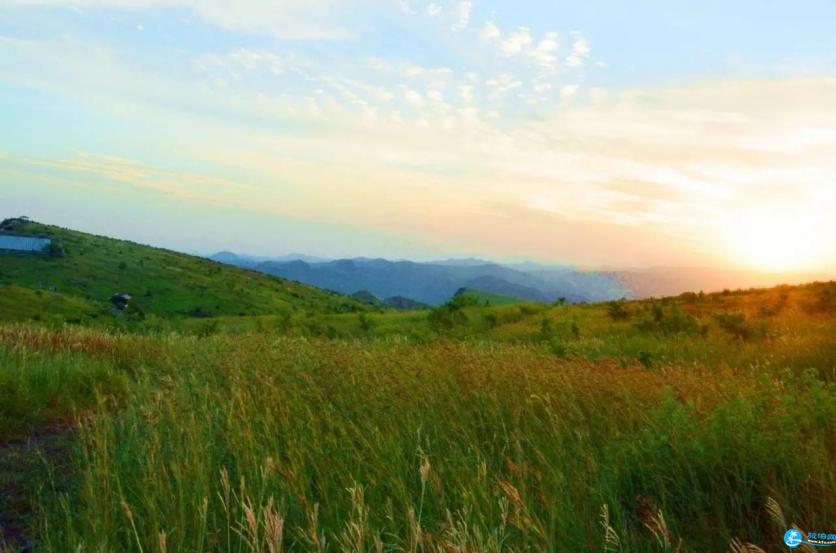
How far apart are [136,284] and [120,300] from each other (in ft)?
40.0

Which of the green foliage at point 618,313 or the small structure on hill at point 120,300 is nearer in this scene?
the green foliage at point 618,313

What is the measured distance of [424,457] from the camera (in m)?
3.57

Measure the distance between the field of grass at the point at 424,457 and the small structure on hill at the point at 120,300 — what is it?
7916 cm

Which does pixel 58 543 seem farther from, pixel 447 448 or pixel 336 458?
pixel 447 448

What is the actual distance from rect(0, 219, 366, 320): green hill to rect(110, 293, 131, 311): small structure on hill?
2.85ft

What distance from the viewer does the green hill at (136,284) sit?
81.2 metres

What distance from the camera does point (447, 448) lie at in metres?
5.36

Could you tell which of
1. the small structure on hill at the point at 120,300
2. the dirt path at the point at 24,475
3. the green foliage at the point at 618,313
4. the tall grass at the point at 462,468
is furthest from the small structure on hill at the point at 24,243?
the tall grass at the point at 462,468

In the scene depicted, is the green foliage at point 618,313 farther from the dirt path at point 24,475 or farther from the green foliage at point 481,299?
the dirt path at point 24,475

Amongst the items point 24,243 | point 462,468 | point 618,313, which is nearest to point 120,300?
point 24,243

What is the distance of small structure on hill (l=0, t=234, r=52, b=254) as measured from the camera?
10575 cm

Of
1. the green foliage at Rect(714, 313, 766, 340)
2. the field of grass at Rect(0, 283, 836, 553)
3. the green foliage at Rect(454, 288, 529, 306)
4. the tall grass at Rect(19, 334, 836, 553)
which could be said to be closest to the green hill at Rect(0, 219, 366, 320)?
the green foliage at Rect(454, 288, 529, 306)

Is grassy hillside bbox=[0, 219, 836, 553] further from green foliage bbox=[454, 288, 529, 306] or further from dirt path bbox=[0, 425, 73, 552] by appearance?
green foliage bbox=[454, 288, 529, 306]

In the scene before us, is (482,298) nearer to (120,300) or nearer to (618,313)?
(618,313)
